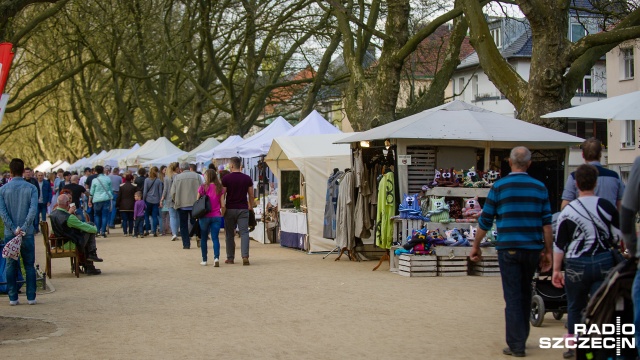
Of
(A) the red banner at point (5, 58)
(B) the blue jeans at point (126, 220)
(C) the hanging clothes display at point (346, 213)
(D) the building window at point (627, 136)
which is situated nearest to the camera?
(A) the red banner at point (5, 58)

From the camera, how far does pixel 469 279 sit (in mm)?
14430

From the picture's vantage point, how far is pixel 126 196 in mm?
26984

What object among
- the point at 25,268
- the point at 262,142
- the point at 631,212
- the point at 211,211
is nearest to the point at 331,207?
the point at 211,211

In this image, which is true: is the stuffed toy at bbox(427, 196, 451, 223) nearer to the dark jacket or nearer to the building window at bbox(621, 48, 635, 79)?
the dark jacket

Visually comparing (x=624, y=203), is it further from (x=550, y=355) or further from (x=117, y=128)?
(x=117, y=128)

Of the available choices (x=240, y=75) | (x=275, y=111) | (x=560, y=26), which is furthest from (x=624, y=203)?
(x=275, y=111)

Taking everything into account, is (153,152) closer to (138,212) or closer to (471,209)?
(138,212)

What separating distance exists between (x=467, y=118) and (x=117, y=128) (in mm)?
40539

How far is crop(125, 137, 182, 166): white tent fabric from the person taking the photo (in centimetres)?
3647

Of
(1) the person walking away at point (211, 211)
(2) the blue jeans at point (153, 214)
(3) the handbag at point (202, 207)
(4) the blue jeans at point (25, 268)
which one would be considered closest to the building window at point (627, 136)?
(2) the blue jeans at point (153, 214)

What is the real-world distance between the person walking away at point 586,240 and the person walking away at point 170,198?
58.6 feet

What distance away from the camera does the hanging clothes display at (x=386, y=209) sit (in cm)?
1568

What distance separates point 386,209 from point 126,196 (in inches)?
514

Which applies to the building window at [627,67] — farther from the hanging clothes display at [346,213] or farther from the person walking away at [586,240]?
the person walking away at [586,240]
